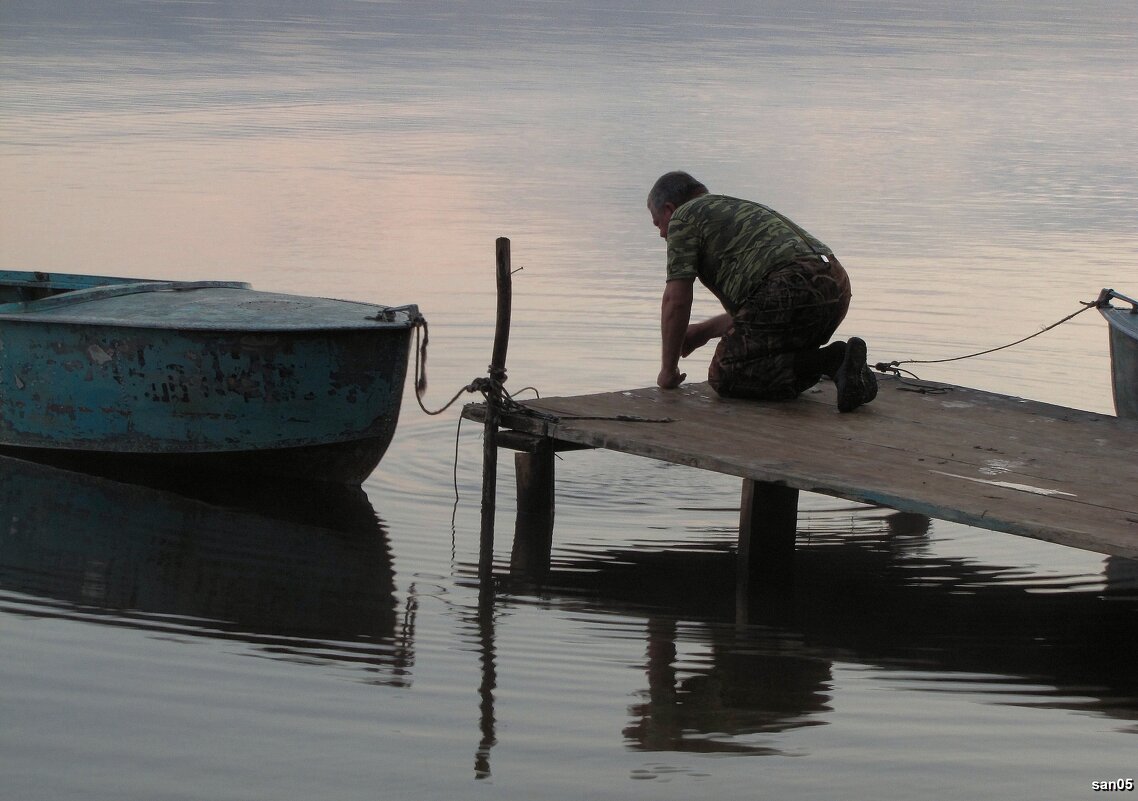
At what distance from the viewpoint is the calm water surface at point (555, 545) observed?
6148mm

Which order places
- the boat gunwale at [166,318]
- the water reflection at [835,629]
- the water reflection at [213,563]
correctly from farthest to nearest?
the boat gunwale at [166,318]
the water reflection at [213,563]
the water reflection at [835,629]

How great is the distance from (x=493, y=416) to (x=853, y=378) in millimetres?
1751

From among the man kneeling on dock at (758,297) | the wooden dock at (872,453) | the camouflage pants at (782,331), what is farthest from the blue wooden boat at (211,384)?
the camouflage pants at (782,331)

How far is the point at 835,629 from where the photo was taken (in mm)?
7680

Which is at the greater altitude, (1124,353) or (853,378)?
(1124,353)

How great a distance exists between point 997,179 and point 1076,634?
17.6m

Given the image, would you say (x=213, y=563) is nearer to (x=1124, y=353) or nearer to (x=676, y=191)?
(x=676, y=191)

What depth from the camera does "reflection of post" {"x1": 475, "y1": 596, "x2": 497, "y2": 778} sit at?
19.9 ft

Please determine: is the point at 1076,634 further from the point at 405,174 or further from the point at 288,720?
the point at 405,174

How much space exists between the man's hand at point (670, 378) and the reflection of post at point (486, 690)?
1719 mm

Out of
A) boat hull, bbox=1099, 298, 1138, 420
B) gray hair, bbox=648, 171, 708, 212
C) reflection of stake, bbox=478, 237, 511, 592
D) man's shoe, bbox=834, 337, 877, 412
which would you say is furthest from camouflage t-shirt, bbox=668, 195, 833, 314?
boat hull, bbox=1099, 298, 1138, 420

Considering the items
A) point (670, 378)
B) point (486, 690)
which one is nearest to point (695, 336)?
point (670, 378)

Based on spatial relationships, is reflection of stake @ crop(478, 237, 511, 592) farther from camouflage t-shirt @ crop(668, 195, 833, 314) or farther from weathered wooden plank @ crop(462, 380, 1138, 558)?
camouflage t-shirt @ crop(668, 195, 833, 314)

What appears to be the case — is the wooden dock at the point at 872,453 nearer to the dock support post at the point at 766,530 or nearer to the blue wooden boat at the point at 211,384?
the dock support post at the point at 766,530
